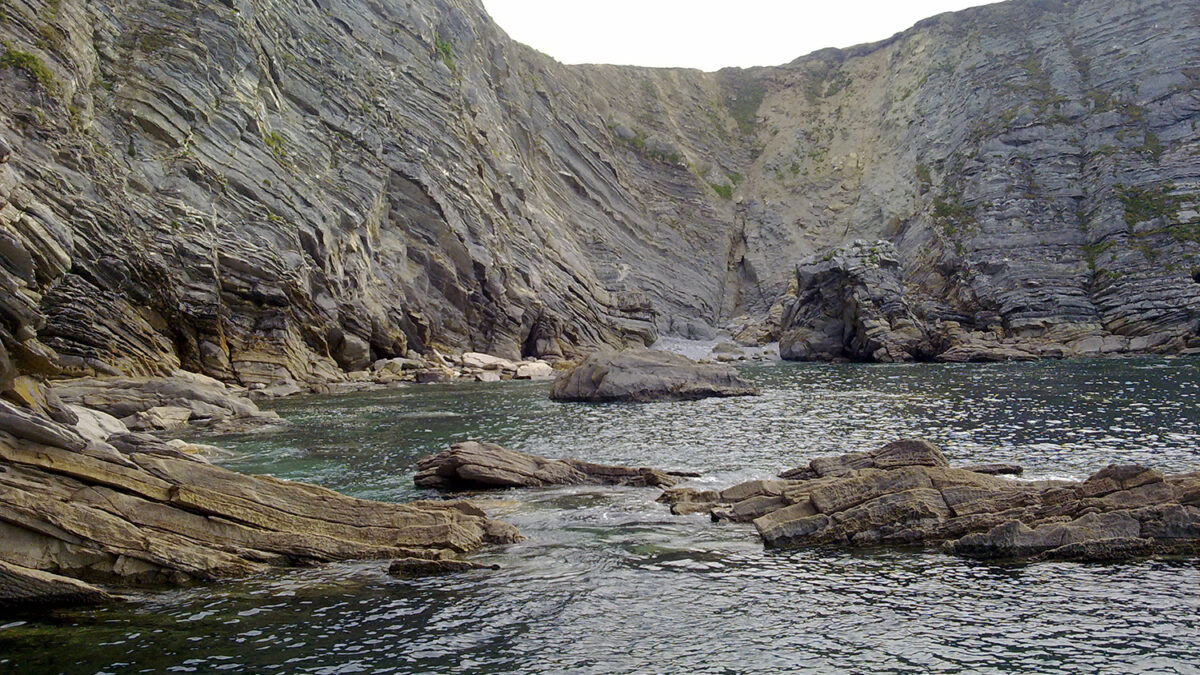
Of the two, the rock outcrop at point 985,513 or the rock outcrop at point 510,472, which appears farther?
the rock outcrop at point 510,472

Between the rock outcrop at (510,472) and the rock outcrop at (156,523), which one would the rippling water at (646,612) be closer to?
the rock outcrop at (156,523)

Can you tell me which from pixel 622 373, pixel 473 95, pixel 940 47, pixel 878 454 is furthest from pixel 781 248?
pixel 878 454

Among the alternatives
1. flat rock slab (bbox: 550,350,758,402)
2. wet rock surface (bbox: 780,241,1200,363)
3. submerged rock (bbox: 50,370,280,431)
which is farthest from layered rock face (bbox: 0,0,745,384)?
wet rock surface (bbox: 780,241,1200,363)

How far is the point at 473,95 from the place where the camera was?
8212cm

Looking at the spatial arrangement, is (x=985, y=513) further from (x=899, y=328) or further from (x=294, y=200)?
(x=899, y=328)

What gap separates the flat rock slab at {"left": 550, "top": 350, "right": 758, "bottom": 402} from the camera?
1788 inches

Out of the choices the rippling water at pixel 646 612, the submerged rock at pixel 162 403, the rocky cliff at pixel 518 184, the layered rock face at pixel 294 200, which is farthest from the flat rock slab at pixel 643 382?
the rippling water at pixel 646 612

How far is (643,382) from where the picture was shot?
45.9 meters

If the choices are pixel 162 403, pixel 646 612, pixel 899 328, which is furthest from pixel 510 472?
pixel 899 328

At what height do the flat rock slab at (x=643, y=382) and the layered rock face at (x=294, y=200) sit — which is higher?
the layered rock face at (x=294, y=200)

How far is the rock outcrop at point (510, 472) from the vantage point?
23469mm

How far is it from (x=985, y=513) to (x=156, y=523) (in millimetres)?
16417

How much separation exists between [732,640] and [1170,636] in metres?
6.17

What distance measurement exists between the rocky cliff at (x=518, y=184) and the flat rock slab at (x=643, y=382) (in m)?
17.2
